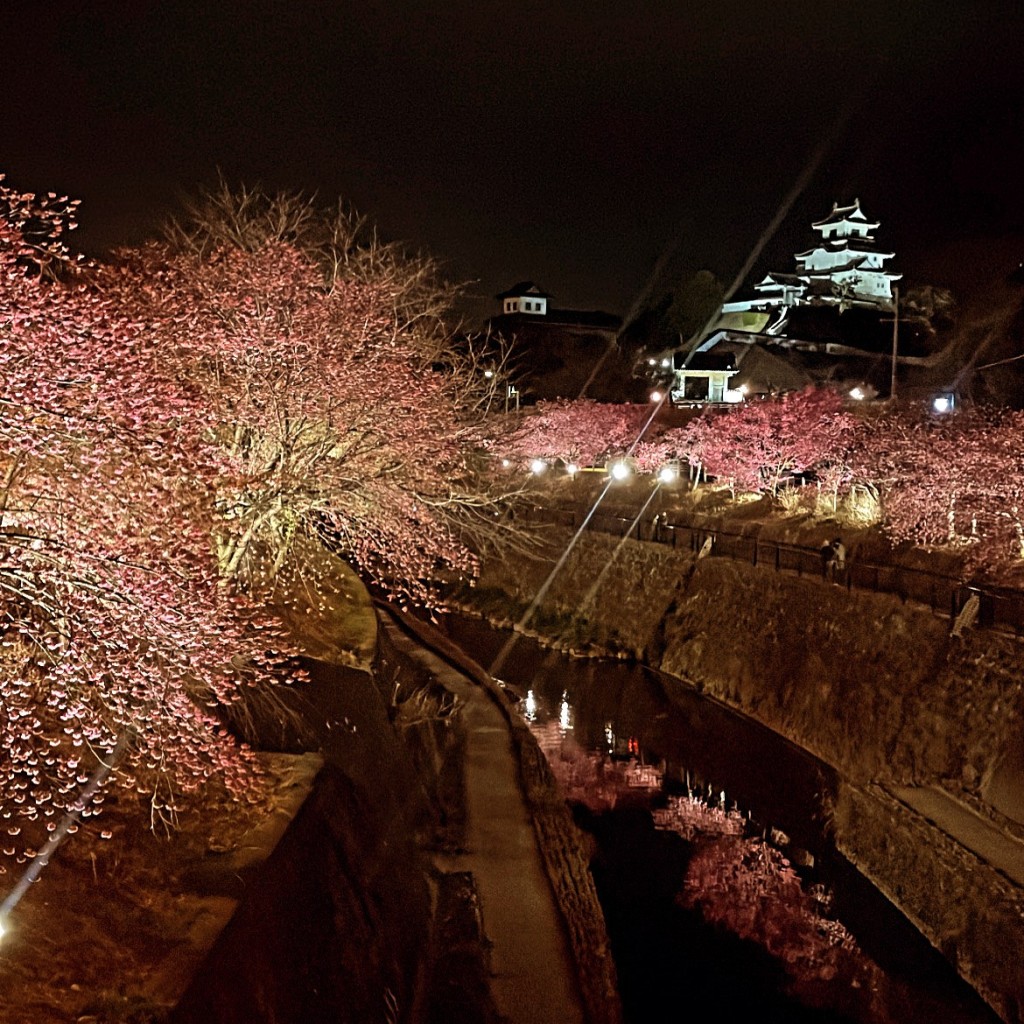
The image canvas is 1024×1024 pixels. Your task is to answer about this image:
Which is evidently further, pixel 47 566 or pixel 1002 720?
pixel 1002 720

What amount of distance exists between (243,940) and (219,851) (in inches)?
43.6

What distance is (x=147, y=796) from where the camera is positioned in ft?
27.2

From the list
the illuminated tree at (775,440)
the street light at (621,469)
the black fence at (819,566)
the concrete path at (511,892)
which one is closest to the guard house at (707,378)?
the street light at (621,469)

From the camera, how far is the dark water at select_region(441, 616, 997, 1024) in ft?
37.3

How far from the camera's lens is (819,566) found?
2067 cm

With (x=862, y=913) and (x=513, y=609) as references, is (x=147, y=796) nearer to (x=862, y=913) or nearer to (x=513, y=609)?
(x=862, y=913)

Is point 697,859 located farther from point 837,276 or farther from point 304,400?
point 837,276

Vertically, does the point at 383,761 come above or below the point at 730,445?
below

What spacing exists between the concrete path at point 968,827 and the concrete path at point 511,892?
17.8 feet

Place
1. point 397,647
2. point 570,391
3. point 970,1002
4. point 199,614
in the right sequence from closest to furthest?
point 199,614 → point 970,1002 → point 397,647 → point 570,391

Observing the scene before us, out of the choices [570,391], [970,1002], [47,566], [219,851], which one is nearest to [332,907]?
[219,851]

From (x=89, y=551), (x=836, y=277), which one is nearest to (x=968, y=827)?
(x=89, y=551)

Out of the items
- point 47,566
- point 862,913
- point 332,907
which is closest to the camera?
point 47,566

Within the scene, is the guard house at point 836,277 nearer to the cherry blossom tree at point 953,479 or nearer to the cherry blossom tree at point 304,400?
the cherry blossom tree at point 953,479
